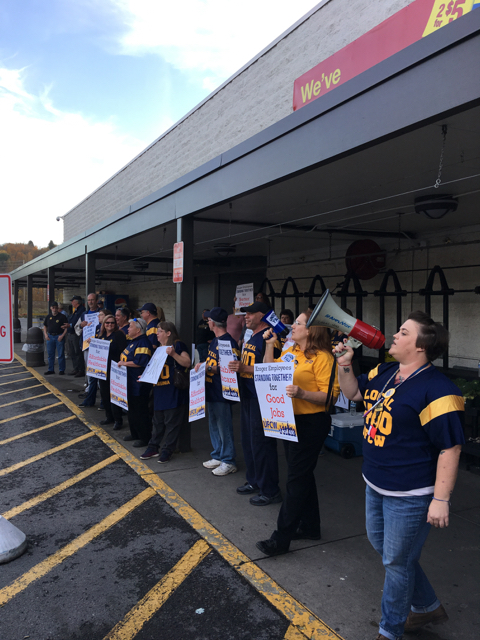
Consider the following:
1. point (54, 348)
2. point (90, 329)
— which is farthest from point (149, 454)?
point (54, 348)

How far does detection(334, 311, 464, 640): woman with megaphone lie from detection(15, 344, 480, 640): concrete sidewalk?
1.35ft

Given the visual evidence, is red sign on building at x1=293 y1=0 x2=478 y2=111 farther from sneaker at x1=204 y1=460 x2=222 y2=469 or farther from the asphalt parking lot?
the asphalt parking lot

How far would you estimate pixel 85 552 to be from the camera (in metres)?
3.66

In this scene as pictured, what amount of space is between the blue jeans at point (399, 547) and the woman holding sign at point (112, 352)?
5.24 m

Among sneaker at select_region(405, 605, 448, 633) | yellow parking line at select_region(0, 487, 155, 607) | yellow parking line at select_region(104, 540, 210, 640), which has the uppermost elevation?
sneaker at select_region(405, 605, 448, 633)

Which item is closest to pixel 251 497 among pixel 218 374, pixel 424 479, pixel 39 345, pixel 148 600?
pixel 218 374

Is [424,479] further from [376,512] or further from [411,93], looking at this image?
[411,93]

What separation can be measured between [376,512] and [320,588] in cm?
93

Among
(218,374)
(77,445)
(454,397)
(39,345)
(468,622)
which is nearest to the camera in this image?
(454,397)

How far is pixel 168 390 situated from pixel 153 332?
97 centimetres

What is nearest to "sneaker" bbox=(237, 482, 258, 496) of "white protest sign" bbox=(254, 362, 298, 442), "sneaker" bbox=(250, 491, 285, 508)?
"sneaker" bbox=(250, 491, 285, 508)

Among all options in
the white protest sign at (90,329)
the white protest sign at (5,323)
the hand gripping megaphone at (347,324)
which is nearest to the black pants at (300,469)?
the hand gripping megaphone at (347,324)

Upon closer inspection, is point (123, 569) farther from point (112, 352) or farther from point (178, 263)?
point (112, 352)

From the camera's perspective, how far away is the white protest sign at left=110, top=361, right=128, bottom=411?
622 centimetres
